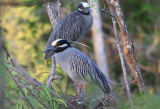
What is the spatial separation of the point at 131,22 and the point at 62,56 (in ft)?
18.4

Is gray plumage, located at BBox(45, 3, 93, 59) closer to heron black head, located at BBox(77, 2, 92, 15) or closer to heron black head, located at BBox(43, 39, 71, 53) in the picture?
heron black head, located at BBox(77, 2, 92, 15)

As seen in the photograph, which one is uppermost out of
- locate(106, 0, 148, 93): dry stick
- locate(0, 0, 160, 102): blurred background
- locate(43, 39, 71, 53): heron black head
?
locate(106, 0, 148, 93): dry stick

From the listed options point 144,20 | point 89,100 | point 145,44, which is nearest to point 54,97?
point 89,100

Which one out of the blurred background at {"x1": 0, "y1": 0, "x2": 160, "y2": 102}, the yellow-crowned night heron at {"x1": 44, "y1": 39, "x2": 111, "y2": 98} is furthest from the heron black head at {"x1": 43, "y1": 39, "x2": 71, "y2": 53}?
the blurred background at {"x1": 0, "y1": 0, "x2": 160, "y2": 102}

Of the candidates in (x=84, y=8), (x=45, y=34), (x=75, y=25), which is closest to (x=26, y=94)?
(x=75, y=25)

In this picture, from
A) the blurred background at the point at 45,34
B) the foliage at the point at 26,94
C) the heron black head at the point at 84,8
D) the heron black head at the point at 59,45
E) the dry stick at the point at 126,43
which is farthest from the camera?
the blurred background at the point at 45,34

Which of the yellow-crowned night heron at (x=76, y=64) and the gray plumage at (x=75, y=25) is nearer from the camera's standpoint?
the yellow-crowned night heron at (x=76, y=64)

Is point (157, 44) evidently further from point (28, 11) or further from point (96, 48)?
point (28, 11)

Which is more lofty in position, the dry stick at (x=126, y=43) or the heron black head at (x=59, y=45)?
the dry stick at (x=126, y=43)

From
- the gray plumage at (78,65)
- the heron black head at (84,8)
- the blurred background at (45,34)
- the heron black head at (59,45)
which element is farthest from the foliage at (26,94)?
the blurred background at (45,34)

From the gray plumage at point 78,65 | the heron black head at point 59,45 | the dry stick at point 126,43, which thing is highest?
the dry stick at point 126,43

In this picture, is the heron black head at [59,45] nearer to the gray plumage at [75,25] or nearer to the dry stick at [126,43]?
the gray plumage at [75,25]

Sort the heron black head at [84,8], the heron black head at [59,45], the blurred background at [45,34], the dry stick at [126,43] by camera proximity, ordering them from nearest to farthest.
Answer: the dry stick at [126,43]
the heron black head at [59,45]
the heron black head at [84,8]
the blurred background at [45,34]

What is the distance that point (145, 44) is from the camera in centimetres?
869
